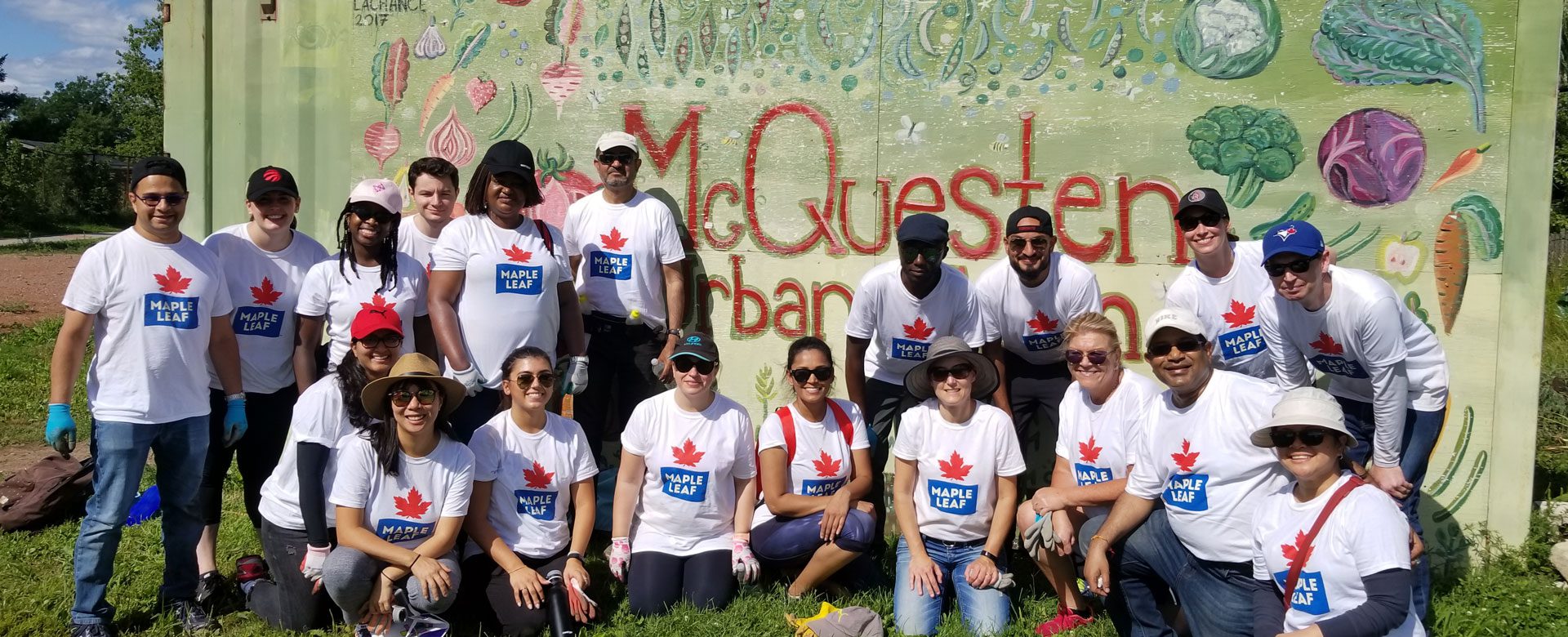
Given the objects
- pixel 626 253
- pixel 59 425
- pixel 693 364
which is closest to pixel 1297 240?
pixel 693 364

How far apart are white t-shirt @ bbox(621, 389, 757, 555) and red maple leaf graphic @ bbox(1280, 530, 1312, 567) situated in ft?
6.91

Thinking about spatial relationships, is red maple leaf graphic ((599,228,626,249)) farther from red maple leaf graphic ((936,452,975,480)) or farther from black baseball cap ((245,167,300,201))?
red maple leaf graphic ((936,452,975,480))

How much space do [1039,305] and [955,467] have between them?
0.87m

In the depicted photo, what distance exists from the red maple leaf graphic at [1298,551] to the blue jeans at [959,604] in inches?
50.3

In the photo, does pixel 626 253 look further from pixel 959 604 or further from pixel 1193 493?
pixel 1193 493

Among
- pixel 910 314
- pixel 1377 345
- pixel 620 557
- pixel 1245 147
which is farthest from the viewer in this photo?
pixel 1245 147

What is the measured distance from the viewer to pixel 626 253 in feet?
17.1

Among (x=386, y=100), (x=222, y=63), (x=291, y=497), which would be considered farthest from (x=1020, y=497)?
(x=222, y=63)

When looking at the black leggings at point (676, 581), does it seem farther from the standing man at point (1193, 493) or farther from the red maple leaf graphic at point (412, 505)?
the standing man at point (1193, 493)

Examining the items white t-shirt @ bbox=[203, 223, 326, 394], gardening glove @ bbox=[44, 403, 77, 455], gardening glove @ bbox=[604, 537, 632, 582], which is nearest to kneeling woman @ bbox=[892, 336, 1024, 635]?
gardening glove @ bbox=[604, 537, 632, 582]

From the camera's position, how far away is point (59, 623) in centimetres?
438

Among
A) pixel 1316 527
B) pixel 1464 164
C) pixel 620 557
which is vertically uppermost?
pixel 1464 164

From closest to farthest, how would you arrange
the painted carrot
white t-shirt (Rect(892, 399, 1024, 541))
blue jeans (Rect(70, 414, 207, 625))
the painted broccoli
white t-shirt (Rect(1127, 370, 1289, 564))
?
white t-shirt (Rect(1127, 370, 1289, 564)) → blue jeans (Rect(70, 414, 207, 625)) → white t-shirt (Rect(892, 399, 1024, 541)) → the painted carrot → the painted broccoli

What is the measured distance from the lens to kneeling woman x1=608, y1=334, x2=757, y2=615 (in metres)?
4.40
